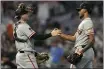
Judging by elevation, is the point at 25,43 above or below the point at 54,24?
above

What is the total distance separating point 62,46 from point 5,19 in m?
3.16

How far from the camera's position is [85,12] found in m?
10.8

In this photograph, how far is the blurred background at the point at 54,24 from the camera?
18920 millimetres

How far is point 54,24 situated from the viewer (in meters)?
22.2

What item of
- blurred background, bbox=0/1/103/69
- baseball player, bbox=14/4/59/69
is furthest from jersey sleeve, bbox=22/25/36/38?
blurred background, bbox=0/1/103/69

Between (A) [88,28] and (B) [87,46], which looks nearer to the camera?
(B) [87,46]

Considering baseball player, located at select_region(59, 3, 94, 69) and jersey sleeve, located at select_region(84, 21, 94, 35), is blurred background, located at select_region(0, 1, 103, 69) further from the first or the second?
jersey sleeve, located at select_region(84, 21, 94, 35)

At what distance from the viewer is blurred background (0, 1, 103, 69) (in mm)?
18920

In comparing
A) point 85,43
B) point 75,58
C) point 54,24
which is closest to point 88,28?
point 85,43

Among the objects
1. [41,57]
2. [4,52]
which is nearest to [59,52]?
[4,52]

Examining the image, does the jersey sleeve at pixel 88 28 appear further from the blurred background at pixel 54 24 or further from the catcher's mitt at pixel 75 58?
the blurred background at pixel 54 24

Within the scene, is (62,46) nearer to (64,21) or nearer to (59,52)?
(59,52)

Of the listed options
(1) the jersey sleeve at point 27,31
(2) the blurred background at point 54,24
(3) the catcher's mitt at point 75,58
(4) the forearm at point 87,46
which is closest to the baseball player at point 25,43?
(1) the jersey sleeve at point 27,31

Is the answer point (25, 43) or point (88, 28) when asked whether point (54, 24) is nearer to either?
point (88, 28)
